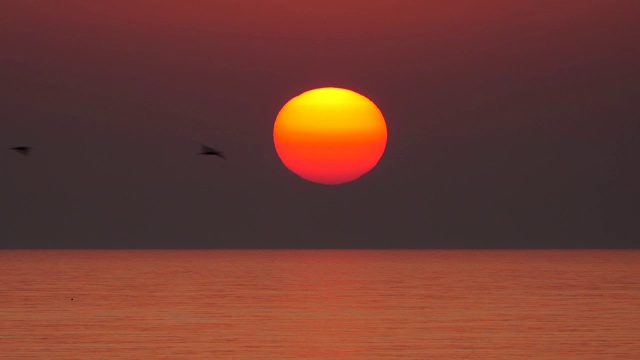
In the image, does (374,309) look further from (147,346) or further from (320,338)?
(147,346)

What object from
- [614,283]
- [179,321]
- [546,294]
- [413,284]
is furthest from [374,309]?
[614,283]

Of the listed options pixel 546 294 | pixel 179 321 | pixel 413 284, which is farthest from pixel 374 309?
pixel 413 284

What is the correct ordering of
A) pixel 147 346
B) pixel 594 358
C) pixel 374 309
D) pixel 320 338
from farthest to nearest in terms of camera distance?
pixel 374 309, pixel 320 338, pixel 147 346, pixel 594 358

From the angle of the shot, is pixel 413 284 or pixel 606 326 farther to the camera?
pixel 413 284

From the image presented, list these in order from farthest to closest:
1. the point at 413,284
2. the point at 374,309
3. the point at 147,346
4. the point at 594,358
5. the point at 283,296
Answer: the point at 413,284, the point at 283,296, the point at 374,309, the point at 147,346, the point at 594,358

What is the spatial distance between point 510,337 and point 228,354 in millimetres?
9363

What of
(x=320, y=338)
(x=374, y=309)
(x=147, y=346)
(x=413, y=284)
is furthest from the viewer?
(x=413, y=284)

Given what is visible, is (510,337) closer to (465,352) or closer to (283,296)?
(465,352)

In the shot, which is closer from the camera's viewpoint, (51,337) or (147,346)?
(147,346)

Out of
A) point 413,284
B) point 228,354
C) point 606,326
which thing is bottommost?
point 228,354

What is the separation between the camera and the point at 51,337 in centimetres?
3744

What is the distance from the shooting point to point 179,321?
43125 millimetres

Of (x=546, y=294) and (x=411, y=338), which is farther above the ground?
(x=546, y=294)

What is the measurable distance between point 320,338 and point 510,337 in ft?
19.0
